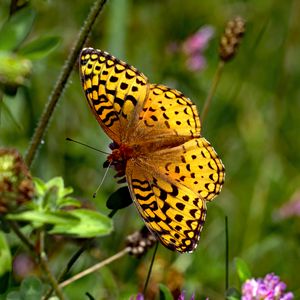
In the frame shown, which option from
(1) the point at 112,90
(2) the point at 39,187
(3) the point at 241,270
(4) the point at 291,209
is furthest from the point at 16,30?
(4) the point at 291,209

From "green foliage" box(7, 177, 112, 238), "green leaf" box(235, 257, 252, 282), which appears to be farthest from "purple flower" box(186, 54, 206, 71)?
"green foliage" box(7, 177, 112, 238)

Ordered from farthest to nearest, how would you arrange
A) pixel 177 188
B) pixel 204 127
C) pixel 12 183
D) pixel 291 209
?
pixel 204 127, pixel 291 209, pixel 177 188, pixel 12 183

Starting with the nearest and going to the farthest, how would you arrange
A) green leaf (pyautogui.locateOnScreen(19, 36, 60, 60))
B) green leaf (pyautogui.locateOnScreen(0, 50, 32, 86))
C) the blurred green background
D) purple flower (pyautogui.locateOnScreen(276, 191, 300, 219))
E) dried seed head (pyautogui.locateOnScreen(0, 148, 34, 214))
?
dried seed head (pyautogui.locateOnScreen(0, 148, 34, 214)), green leaf (pyautogui.locateOnScreen(0, 50, 32, 86)), green leaf (pyautogui.locateOnScreen(19, 36, 60, 60)), the blurred green background, purple flower (pyautogui.locateOnScreen(276, 191, 300, 219))

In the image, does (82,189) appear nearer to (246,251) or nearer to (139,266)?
(139,266)

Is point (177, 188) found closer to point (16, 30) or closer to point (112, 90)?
point (112, 90)

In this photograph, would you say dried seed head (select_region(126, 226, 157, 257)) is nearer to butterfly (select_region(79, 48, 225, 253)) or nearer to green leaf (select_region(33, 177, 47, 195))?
butterfly (select_region(79, 48, 225, 253))

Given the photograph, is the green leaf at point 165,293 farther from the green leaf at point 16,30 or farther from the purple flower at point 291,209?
the purple flower at point 291,209
